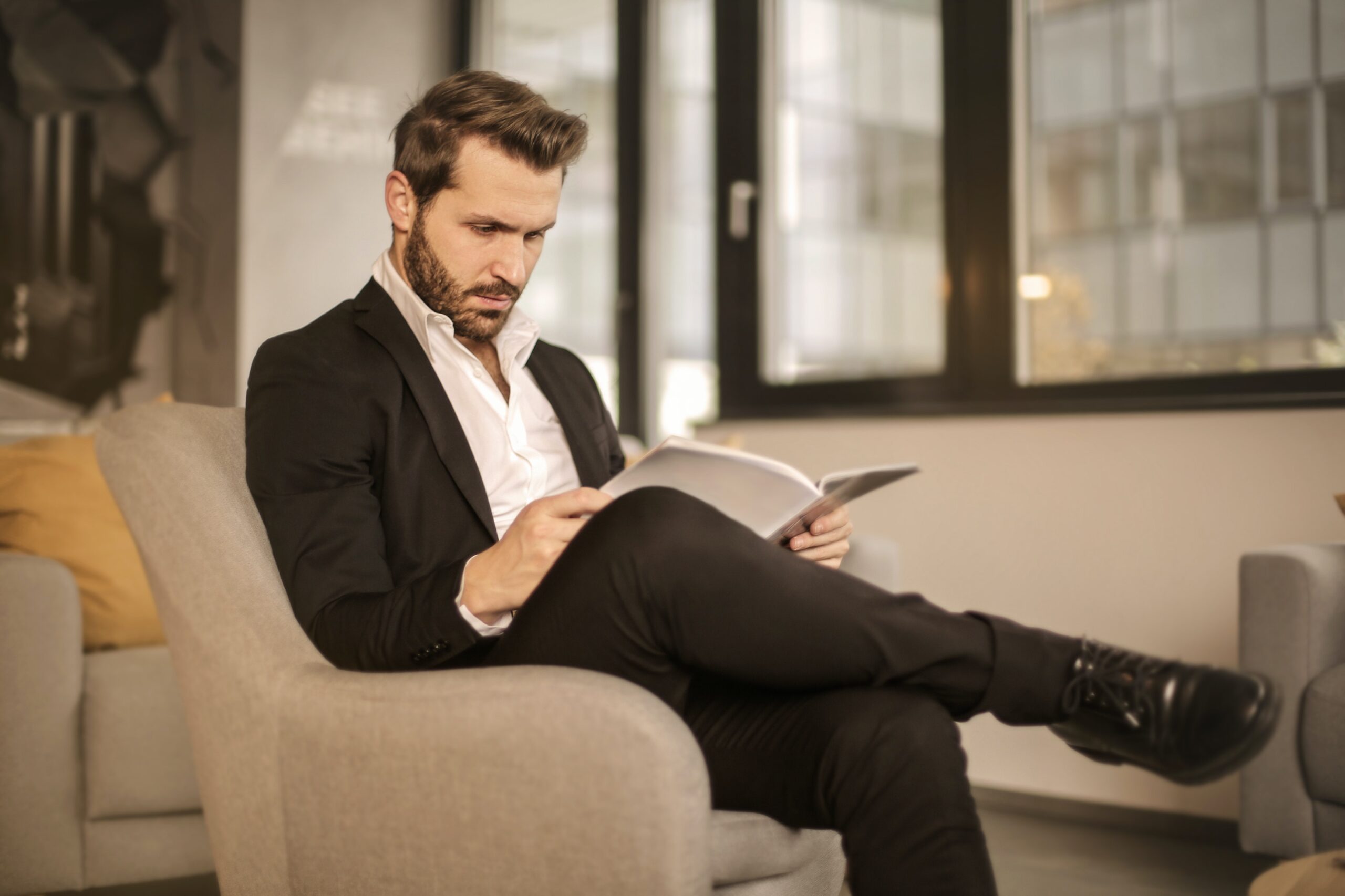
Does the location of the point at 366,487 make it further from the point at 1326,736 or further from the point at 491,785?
the point at 1326,736

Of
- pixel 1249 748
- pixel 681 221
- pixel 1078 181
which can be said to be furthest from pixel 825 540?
pixel 681 221

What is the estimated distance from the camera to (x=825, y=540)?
1.40m

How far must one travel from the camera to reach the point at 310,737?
108cm

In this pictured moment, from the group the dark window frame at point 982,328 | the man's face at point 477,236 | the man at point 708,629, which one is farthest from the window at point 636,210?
the man at point 708,629

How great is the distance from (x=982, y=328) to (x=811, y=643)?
6.58 feet

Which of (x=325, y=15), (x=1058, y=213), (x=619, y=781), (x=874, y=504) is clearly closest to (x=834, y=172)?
(x=1058, y=213)

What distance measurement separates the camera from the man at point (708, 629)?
1.04 meters

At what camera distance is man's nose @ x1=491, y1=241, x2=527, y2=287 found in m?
1.53

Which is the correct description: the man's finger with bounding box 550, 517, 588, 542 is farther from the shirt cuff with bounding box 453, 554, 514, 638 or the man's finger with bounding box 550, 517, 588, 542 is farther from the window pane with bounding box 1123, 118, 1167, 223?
the window pane with bounding box 1123, 118, 1167, 223

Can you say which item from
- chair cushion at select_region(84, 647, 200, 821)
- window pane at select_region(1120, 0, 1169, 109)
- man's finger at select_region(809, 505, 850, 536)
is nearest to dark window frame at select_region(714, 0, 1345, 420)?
window pane at select_region(1120, 0, 1169, 109)

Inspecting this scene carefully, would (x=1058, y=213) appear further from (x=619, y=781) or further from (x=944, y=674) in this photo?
(x=619, y=781)

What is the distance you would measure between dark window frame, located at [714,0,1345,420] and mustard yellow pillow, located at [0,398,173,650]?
1741mm

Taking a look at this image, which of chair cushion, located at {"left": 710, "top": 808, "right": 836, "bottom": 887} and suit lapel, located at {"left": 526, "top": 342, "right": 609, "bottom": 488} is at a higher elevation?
suit lapel, located at {"left": 526, "top": 342, "right": 609, "bottom": 488}

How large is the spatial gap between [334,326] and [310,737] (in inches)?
21.5
